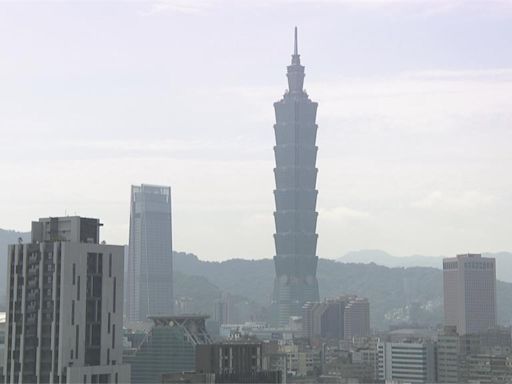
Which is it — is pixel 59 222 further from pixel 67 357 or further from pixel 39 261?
pixel 67 357

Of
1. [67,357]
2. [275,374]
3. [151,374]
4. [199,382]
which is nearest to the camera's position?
[67,357]

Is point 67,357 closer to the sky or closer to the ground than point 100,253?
closer to the ground

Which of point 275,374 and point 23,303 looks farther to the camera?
point 275,374

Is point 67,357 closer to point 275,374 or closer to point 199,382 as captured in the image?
point 199,382

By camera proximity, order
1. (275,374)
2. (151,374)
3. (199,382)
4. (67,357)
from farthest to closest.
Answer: (151,374) < (275,374) < (199,382) < (67,357)

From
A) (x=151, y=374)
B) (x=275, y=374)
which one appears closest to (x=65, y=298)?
(x=275, y=374)

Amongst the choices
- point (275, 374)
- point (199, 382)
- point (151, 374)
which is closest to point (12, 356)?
point (199, 382)
